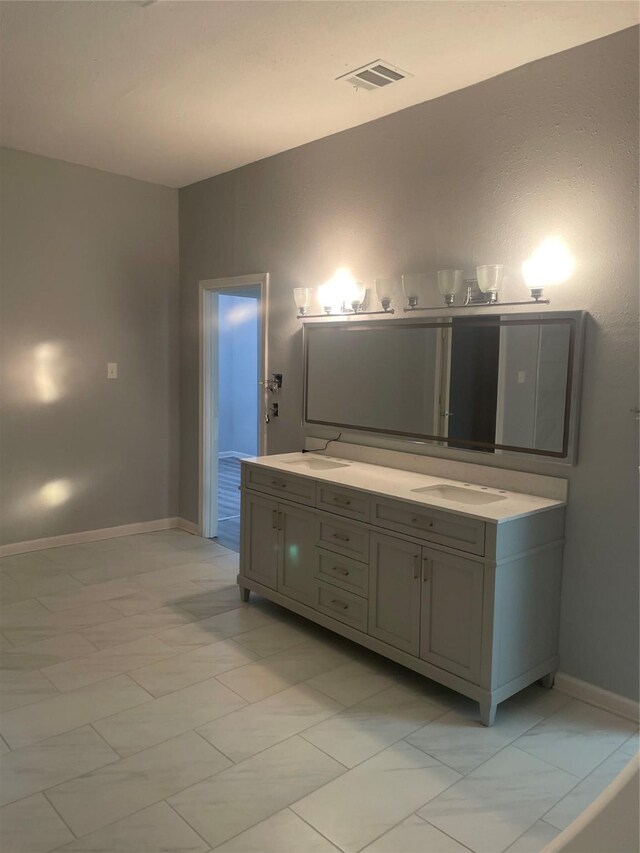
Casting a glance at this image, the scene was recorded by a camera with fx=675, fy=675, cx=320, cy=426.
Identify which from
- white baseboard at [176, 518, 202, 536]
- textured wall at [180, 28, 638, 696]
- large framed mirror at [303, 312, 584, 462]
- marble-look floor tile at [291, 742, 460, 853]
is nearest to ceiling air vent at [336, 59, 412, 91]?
textured wall at [180, 28, 638, 696]

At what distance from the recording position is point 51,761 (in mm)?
2271

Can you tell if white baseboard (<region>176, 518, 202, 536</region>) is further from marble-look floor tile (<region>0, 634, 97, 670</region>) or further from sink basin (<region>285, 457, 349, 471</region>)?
marble-look floor tile (<region>0, 634, 97, 670</region>)

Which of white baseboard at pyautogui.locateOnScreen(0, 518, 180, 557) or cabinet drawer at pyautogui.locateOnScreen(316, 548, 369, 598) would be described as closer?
cabinet drawer at pyautogui.locateOnScreen(316, 548, 369, 598)

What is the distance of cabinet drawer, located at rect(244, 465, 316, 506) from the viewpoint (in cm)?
329

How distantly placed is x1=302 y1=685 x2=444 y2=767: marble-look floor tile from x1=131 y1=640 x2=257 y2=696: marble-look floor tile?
614mm

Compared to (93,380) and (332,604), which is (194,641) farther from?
(93,380)

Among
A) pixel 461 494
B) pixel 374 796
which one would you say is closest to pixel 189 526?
pixel 461 494

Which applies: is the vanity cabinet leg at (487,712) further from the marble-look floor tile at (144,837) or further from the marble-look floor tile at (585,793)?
the marble-look floor tile at (144,837)

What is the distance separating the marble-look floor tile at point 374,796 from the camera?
1.99 meters

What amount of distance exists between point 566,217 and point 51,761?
2.78m

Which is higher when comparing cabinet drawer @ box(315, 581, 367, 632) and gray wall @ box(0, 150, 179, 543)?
gray wall @ box(0, 150, 179, 543)

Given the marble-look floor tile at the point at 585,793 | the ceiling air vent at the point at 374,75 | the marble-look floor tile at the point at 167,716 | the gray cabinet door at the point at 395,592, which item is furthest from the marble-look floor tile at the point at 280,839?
the ceiling air vent at the point at 374,75

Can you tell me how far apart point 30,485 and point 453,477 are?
2.86 m

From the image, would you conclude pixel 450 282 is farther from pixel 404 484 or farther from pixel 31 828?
pixel 31 828
